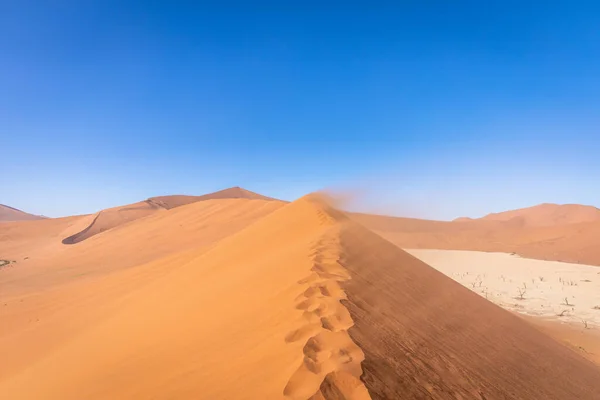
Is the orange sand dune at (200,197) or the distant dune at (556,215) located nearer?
the orange sand dune at (200,197)

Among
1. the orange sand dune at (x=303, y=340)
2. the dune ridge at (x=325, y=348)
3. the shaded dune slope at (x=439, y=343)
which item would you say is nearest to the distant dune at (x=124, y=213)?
the orange sand dune at (x=303, y=340)

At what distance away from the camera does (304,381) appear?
8.67ft

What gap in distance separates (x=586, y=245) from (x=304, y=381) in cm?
3215

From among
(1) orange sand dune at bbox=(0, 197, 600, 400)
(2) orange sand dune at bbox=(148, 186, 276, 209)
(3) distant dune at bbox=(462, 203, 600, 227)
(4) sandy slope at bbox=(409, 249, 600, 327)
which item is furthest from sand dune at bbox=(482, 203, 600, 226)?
(1) orange sand dune at bbox=(0, 197, 600, 400)

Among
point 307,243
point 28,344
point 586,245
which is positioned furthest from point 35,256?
point 586,245

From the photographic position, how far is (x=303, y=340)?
10.6ft

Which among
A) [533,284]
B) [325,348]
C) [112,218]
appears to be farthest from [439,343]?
[112,218]

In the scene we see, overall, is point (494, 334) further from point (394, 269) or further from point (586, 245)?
point (586, 245)

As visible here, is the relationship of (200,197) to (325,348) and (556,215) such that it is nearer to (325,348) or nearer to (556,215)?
(325,348)

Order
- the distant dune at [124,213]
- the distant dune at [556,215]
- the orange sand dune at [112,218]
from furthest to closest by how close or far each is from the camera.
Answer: the distant dune at [556,215], the distant dune at [124,213], the orange sand dune at [112,218]

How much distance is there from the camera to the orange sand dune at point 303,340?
2977 mm

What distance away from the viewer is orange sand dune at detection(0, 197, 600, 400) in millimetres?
2977

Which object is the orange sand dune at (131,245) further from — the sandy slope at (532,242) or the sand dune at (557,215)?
the sand dune at (557,215)

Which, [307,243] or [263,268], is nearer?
[263,268]
